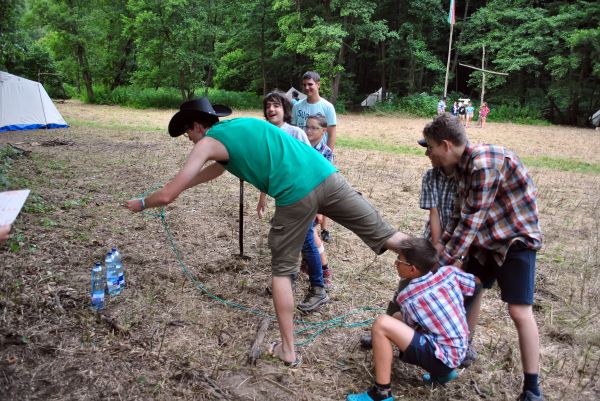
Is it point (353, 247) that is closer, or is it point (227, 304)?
point (227, 304)

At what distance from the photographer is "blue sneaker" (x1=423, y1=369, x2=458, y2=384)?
266 centimetres

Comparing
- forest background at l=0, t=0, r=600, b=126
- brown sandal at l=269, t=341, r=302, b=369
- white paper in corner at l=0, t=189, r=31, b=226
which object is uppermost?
forest background at l=0, t=0, r=600, b=126

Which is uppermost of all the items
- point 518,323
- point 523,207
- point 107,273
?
point 523,207

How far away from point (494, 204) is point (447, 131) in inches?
20.4

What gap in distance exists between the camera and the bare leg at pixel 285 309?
2.85m

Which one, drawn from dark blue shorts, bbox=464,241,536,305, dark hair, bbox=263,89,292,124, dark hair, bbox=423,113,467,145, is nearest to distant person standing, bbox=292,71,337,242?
dark hair, bbox=263,89,292,124

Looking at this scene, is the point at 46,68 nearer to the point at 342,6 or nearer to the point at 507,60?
the point at 342,6

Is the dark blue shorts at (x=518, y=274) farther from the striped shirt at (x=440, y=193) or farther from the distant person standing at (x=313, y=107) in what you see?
the distant person standing at (x=313, y=107)

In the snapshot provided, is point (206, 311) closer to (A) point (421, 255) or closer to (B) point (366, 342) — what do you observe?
(B) point (366, 342)

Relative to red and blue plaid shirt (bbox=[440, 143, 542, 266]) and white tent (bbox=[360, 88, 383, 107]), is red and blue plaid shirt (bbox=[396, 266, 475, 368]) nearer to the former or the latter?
red and blue plaid shirt (bbox=[440, 143, 542, 266])

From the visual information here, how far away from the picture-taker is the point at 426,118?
96.7 feet

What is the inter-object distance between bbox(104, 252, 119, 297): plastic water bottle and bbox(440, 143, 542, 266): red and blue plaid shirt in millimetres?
2770

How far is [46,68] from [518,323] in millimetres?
36503

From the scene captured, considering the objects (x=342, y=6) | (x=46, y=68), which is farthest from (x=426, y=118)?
(x=46, y=68)
